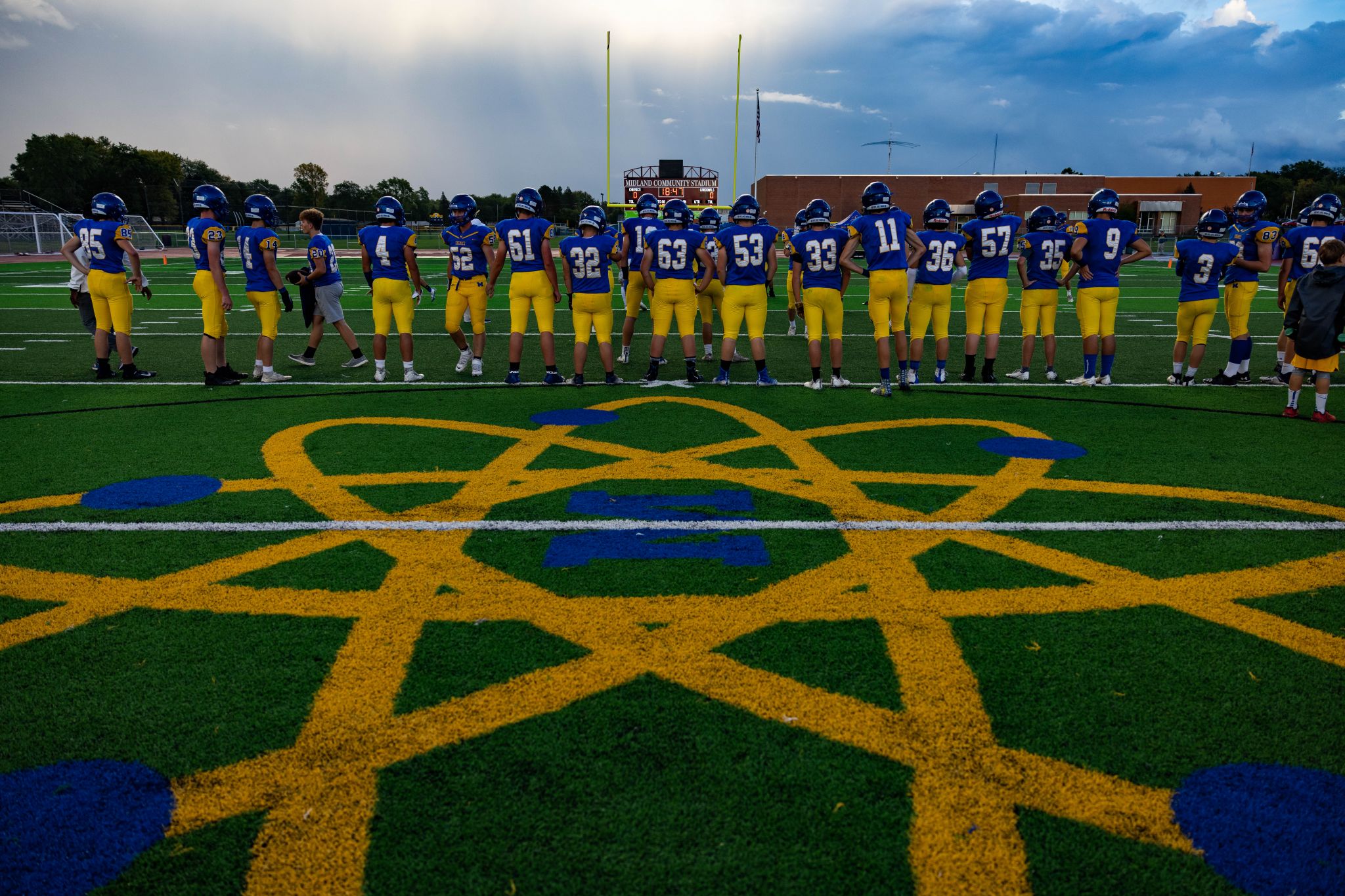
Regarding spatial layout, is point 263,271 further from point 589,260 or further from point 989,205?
point 989,205

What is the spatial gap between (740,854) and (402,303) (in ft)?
29.5

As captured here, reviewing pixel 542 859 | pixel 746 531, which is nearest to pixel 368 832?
pixel 542 859

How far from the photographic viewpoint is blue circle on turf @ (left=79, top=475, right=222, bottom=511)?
17.7 feet

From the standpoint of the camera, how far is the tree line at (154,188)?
54500 mm

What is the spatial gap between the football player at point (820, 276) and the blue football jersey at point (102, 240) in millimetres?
7738

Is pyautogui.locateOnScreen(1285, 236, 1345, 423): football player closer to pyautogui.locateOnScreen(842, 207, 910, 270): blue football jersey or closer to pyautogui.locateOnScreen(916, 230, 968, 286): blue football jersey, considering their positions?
pyautogui.locateOnScreen(916, 230, 968, 286): blue football jersey

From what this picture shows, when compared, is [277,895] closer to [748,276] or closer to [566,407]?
[566,407]

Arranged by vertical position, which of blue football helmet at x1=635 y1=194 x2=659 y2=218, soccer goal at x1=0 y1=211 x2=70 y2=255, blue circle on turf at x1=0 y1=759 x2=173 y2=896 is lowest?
blue circle on turf at x1=0 y1=759 x2=173 y2=896

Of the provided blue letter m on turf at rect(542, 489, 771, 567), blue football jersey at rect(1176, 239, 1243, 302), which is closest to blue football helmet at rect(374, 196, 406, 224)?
blue letter m on turf at rect(542, 489, 771, 567)

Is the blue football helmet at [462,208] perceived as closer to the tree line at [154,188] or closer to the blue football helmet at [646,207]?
the blue football helmet at [646,207]

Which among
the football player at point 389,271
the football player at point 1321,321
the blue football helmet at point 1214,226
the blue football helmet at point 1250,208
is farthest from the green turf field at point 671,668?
the blue football helmet at point 1250,208

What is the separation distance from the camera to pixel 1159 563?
175 inches

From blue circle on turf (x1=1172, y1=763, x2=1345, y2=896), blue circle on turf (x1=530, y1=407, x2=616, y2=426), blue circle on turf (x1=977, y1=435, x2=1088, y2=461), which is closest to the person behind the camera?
blue circle on turf (x1=1172, y1=763, x2=1345, y2=896)

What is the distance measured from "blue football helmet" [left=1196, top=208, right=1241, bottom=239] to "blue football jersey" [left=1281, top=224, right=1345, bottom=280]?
2.88 ft
